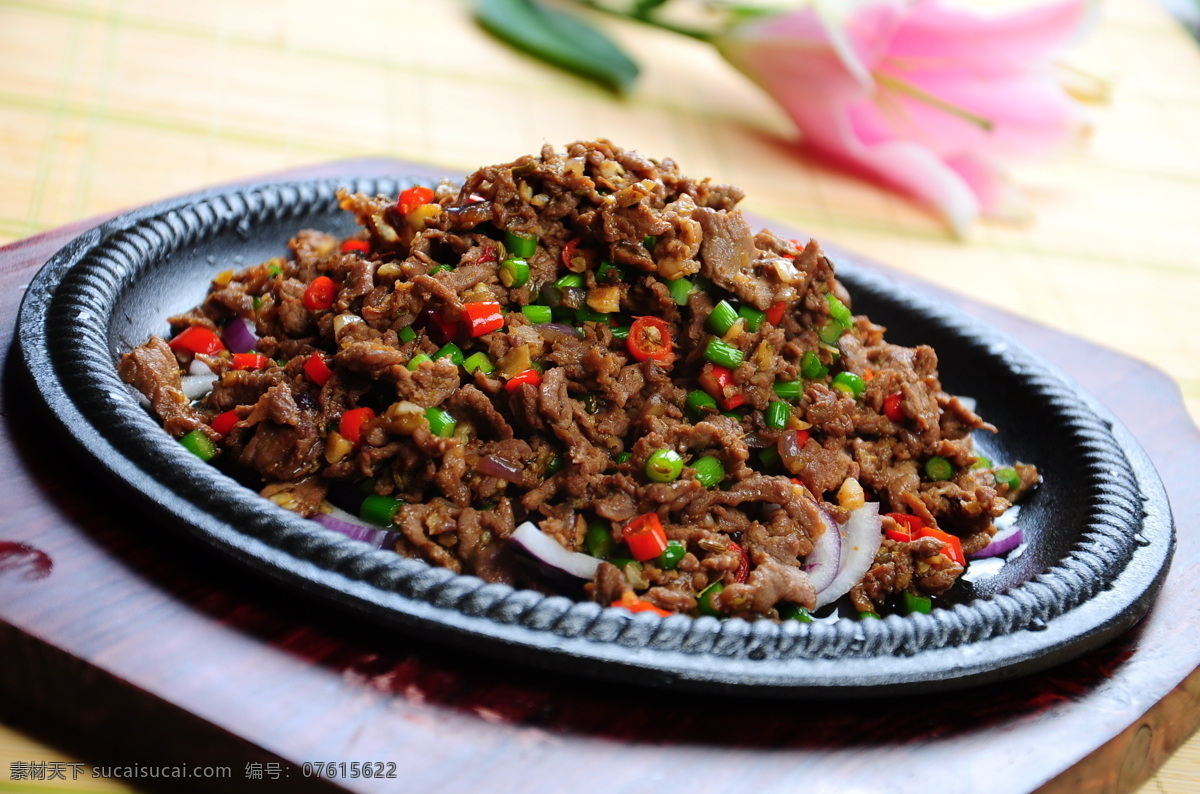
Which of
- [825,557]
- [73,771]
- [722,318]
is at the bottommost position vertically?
[73,771]

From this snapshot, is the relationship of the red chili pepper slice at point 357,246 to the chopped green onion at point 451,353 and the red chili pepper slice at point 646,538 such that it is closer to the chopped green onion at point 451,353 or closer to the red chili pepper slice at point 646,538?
the chopped green onion at point 451,353

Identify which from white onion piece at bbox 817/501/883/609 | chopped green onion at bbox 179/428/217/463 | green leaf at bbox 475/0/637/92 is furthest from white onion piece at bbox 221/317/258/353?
green leaf at bbox 475/0/637/92

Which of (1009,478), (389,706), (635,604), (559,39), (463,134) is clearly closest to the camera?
(389,706)

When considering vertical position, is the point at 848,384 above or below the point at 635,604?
above

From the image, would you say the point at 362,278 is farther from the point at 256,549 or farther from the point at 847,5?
the point at 847,5

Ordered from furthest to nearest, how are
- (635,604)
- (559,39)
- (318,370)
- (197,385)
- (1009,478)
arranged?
(559,39)
(1009,478)
(197,385)
(318,370)
(635,604)

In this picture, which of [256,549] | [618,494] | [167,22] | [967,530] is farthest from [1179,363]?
[167,22]

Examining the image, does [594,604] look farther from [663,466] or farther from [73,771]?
[73,771]

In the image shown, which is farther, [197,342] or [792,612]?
[197,342]

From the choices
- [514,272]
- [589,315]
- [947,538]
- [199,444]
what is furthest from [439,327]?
[947,538]
